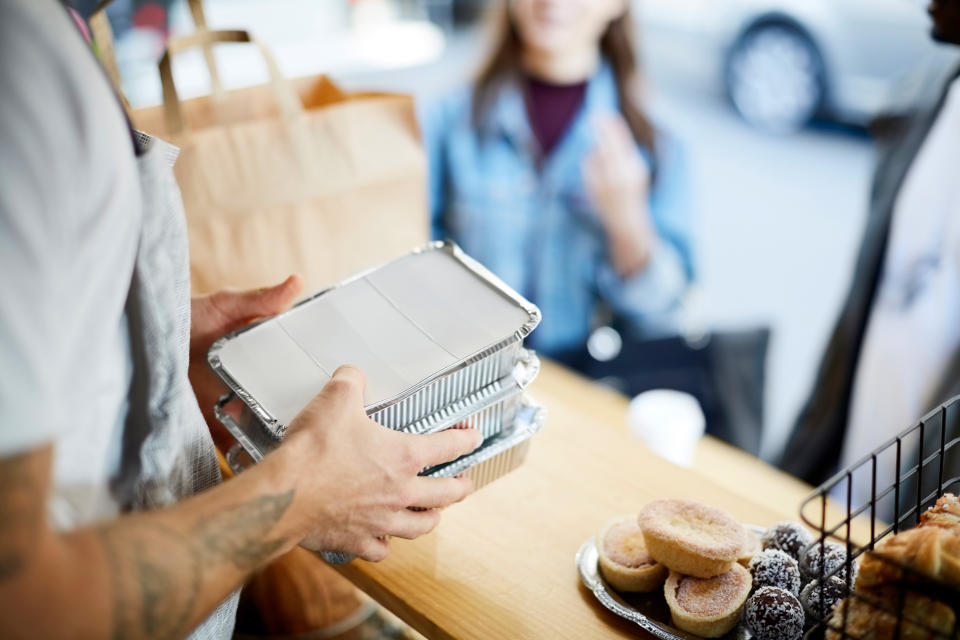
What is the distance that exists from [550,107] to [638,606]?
191 centimetres

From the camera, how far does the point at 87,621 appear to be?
2.08 ft

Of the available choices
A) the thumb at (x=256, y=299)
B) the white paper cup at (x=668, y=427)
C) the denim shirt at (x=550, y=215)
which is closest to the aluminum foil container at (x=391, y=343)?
the thumb at (x=256, y=299)

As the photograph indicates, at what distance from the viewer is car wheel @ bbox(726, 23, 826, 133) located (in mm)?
3947

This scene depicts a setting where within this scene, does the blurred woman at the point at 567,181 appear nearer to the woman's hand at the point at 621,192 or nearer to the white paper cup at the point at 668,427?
the woman's hand at the point at 621,192

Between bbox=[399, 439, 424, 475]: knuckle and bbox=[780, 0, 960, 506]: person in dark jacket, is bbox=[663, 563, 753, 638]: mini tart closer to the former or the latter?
bbox=[399, 439, 424, 475]: knuckle

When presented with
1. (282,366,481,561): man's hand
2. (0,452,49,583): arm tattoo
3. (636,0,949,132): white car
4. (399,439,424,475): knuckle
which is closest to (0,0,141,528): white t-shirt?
(0,452,49,583): arm tattoo

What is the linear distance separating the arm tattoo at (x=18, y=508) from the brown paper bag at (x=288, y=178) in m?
0.93

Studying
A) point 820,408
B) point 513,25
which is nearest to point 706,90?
point 513,25

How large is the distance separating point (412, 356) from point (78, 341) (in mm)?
401

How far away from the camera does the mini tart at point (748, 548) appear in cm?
Result: 96

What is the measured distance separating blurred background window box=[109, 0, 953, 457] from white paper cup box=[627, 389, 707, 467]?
109 cm

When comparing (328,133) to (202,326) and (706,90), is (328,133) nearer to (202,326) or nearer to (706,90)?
(202,326)

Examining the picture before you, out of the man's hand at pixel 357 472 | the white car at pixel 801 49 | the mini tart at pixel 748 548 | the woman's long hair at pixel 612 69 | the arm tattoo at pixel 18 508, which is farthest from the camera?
the white car at pixel 801 49

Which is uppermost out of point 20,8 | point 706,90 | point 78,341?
point 20,8
